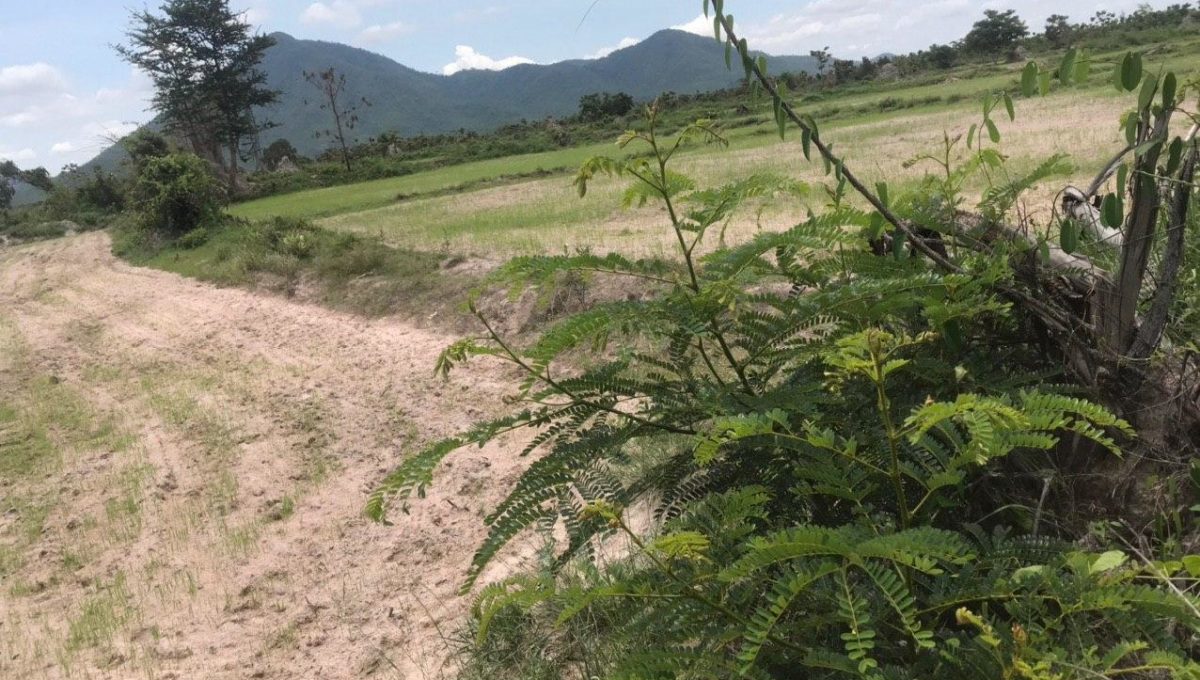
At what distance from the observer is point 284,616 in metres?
4.18

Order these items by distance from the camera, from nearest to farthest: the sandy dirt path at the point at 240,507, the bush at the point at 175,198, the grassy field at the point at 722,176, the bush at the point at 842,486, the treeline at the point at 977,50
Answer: the bush at the point at 842,486, the sandy dirt path at the point at 240,507, the grassy field at the point at 722,176, the bush at the point at 175,198, the treeline at the point at 977,50

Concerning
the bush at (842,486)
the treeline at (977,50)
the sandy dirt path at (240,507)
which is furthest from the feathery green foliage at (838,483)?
the treeline at (977,50)

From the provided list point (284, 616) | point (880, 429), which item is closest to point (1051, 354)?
point (880, 429)

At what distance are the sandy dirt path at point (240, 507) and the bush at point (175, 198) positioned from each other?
10.2 m

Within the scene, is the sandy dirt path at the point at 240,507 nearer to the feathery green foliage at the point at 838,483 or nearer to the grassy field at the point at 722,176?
the feathery green foliage at the point at 838,483

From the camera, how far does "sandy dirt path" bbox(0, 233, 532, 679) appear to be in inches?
156

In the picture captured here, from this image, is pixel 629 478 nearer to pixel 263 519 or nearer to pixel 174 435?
pixel 263 519

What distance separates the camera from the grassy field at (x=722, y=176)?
11250 millimetres

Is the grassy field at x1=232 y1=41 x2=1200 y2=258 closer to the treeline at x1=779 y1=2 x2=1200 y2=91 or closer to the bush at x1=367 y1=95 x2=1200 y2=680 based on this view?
the bush at x1=367 y1=95 x2=1200 y2=680

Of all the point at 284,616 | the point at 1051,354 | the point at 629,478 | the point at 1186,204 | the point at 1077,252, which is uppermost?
the point at 1186,204

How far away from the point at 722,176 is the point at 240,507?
13661 mm

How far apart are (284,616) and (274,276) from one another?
31.4ft

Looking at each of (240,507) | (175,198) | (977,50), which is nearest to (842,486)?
(240,507)

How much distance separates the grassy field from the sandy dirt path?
98.5 inches
